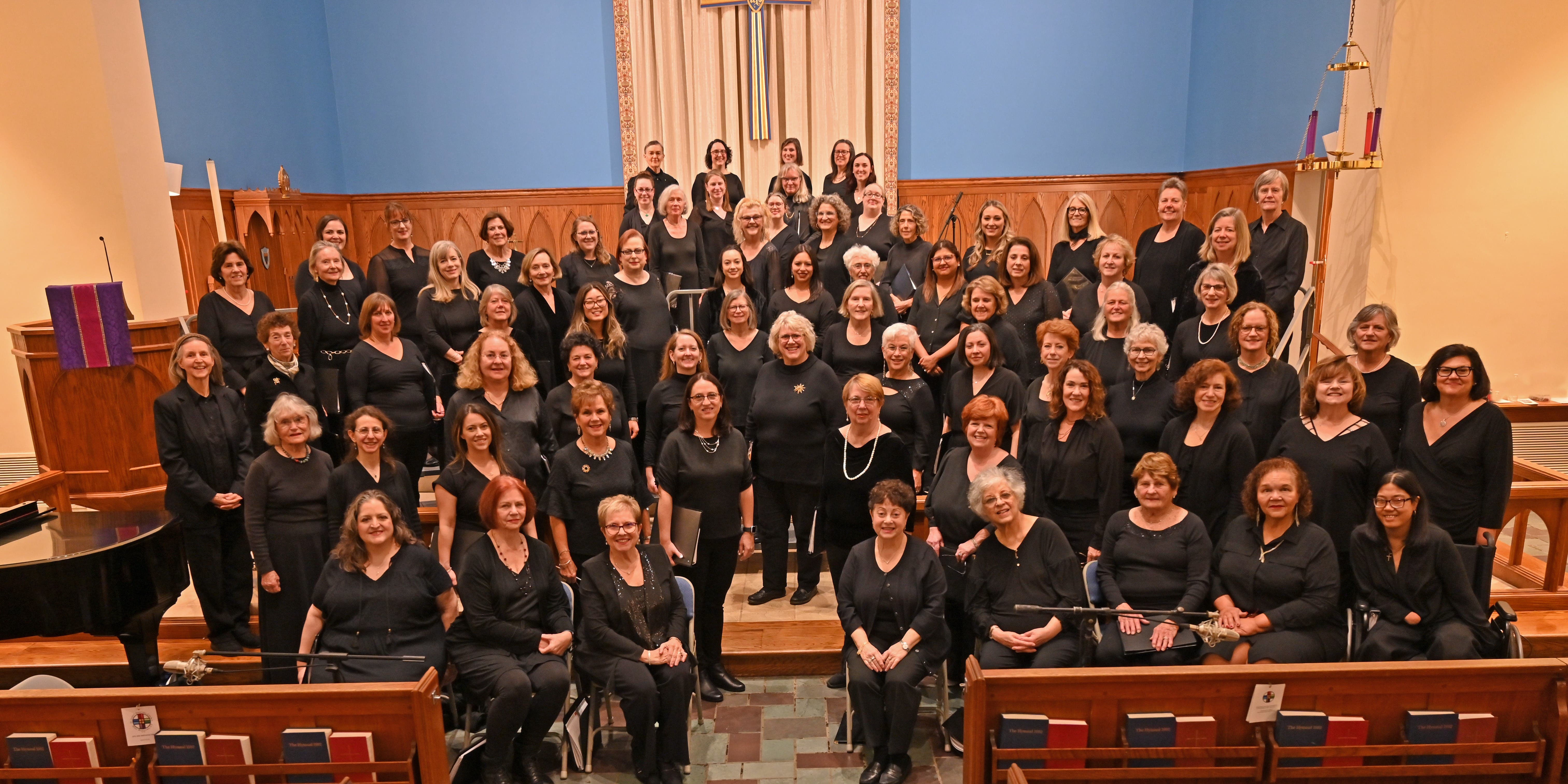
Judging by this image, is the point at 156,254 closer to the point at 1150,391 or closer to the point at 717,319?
the point at 717,319

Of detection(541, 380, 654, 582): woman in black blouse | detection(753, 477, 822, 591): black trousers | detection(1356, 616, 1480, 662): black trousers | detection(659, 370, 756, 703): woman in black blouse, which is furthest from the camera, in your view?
detection(753, 477, 822, 591): black trousers

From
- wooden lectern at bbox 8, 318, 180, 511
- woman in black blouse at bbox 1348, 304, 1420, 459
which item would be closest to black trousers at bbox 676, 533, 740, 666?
woman in black blouse at bbox 1348, 304, 1420, 459

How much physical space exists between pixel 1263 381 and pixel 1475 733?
1400 mm

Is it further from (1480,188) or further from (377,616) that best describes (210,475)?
(1480,188)

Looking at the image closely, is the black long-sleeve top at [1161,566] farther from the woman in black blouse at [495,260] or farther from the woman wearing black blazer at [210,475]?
the woman wearing black blazer at [210,475]

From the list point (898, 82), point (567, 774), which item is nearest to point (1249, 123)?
point (898, 82)

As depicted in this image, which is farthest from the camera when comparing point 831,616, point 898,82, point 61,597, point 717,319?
point 898,82

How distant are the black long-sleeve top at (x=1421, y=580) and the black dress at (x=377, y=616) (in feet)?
10.9

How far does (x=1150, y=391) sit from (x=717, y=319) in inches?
98.5

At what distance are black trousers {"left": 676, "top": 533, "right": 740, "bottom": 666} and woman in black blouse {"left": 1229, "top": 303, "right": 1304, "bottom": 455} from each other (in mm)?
2119

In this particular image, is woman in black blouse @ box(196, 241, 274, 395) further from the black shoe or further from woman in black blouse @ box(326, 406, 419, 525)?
the black shoe

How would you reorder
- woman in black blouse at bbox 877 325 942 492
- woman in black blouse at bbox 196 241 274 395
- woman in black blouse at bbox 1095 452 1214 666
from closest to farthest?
woman in black blouse at bbox 1095 452 1214 666, woman in black blouse at bbox 877 325 942 492, woman in black blouse at bbox 196 241 274 395

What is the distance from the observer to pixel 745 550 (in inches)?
159

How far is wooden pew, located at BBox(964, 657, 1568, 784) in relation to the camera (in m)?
3.01
